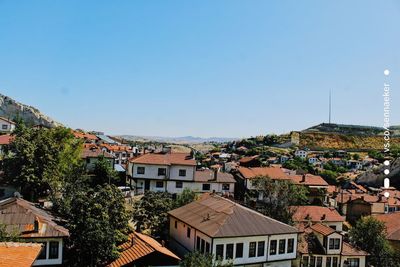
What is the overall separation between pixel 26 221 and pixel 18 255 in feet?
48.7

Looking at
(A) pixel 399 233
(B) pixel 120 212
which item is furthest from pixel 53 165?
(A) pixel 399 233

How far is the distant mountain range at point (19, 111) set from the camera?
381ft

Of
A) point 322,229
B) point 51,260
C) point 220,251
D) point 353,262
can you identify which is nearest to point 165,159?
point 322,229

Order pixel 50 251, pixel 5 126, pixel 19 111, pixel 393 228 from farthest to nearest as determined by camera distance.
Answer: pixel 19 111
pixel 5 126
pixel 393 228
pixel 50 251

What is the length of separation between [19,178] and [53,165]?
2901 mm

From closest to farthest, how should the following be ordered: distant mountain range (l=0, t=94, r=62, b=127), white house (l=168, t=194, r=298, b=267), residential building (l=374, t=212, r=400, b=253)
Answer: white house (l=168, t=194, r=298, b=267)
residential building (l=374, t=212, r=400, b=253)
distant mountain range (l=0, t=94, r=62, b=127)

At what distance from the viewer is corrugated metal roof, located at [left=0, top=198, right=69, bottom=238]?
981 inches

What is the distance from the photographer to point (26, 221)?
85.1 feet

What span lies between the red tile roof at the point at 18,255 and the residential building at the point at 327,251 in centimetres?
2733

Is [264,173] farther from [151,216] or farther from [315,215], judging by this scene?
[151,216]

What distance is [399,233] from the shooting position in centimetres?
4441

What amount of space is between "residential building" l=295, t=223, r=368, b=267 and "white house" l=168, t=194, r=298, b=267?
569 centimetres

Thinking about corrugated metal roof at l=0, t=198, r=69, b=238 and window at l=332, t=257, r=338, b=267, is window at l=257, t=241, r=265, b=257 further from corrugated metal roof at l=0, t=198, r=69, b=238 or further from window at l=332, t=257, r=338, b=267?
corrugated metal roof at l=0, t=198, r=69, b=238

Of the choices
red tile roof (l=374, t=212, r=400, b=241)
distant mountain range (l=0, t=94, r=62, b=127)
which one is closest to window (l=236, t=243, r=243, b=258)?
red tile roof (l=374, t=212, r=400, b=241)
